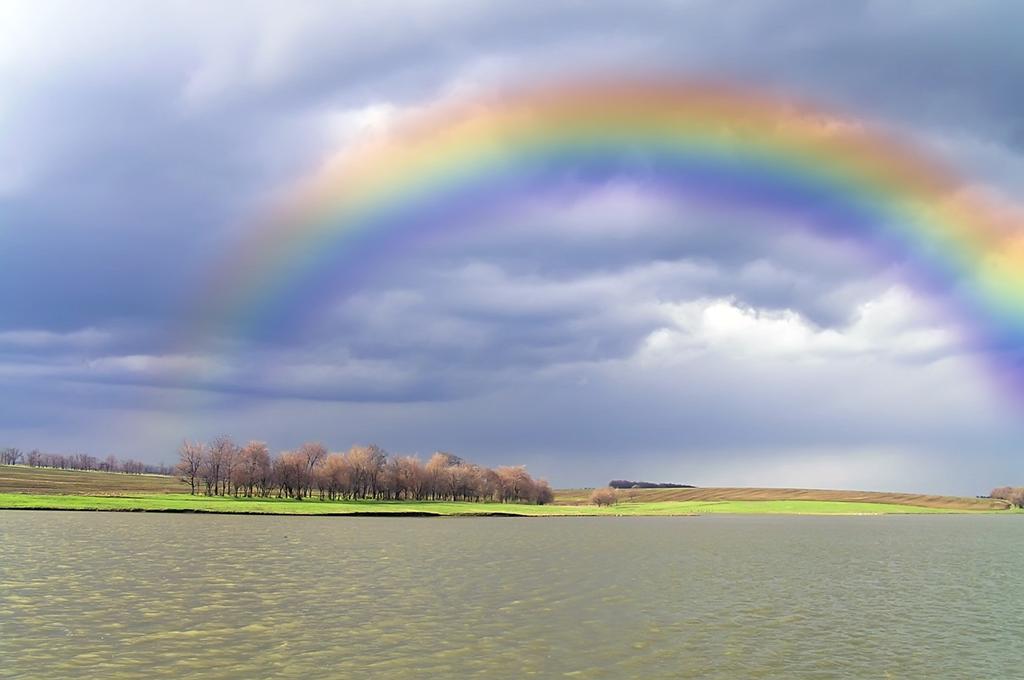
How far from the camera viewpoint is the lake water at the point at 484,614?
23.9 m

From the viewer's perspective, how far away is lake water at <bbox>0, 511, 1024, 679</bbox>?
23.9 m

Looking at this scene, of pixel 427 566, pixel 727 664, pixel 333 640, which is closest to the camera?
pixel 727 664

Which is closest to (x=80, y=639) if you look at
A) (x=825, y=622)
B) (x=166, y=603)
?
(x=166, y=603)

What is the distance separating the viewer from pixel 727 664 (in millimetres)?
24828

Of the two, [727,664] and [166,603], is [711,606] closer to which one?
[727,664]

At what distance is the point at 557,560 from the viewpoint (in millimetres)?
61062

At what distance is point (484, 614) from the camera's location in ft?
108

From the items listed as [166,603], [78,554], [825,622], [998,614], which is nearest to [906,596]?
[998,614]

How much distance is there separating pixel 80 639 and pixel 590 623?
19.7 m

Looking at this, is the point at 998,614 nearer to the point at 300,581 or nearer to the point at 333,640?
the point at 333,640

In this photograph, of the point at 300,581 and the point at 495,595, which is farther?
the point at 300,581

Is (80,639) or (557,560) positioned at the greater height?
(80,639)

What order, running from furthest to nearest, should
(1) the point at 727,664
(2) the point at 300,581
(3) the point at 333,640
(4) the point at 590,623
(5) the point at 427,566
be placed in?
(5) the point at 427,566, (2) the point at 300,581, (4) the point at 590,623, (3) the point at 333,640, (1) the point at 727,664

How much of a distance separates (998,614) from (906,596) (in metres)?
6.23
